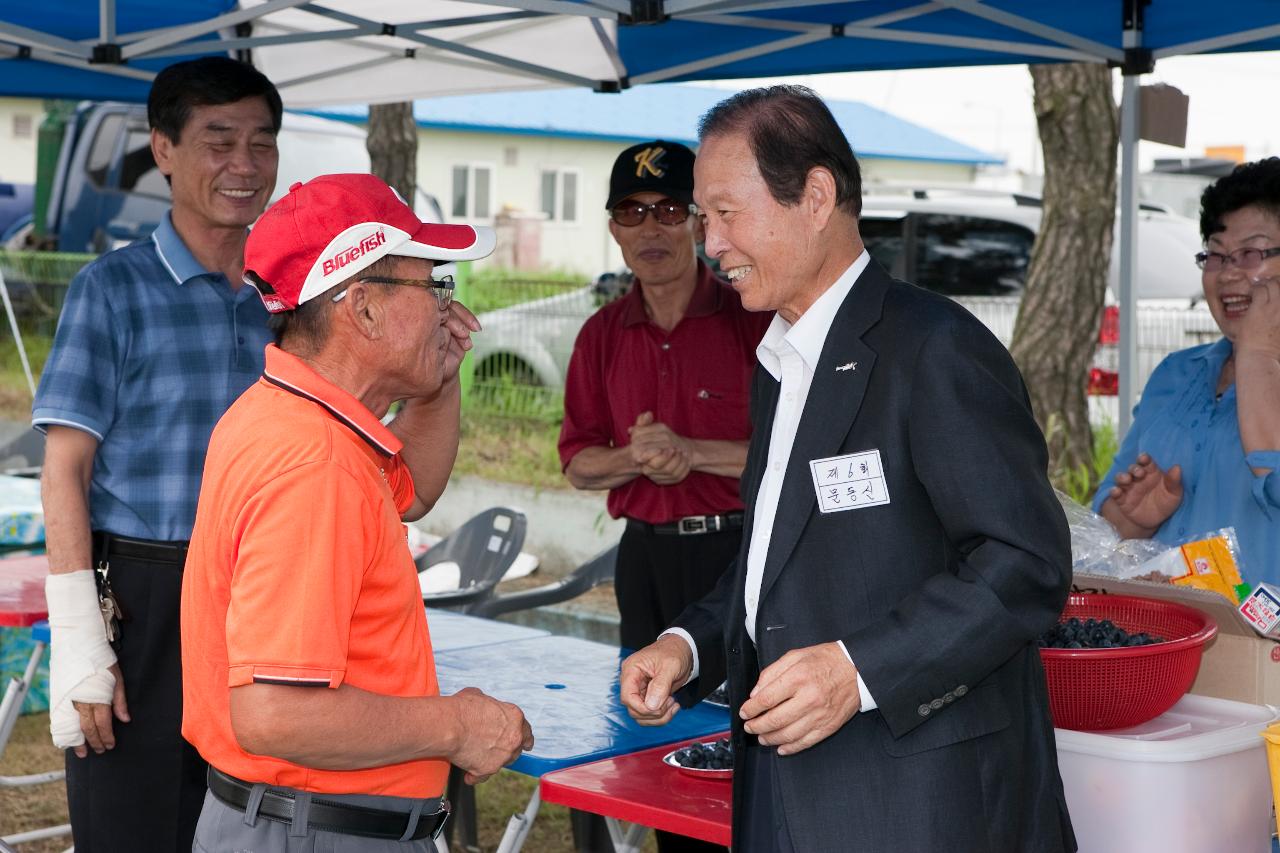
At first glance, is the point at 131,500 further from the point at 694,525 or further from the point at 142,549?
the point at 694,525

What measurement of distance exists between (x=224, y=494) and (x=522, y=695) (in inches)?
55.7

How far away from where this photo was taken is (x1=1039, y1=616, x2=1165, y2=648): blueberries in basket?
2246 millimetres

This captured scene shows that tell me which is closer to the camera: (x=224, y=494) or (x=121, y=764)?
(x=224, y=494)

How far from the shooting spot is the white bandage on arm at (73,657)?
2777mm

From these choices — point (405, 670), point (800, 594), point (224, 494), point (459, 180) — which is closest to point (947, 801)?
point (800, 594)

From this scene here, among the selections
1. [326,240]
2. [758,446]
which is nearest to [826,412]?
[758,446]

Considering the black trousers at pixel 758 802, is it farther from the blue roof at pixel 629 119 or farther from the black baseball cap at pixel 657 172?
the blue roof at pixel 629 119

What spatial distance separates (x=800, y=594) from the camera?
186 centimetres

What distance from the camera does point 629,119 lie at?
2703 cm

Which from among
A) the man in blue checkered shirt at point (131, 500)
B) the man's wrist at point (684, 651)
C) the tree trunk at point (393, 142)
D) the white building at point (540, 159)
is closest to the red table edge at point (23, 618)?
the man in blue checkered shirt at point (131, 500)

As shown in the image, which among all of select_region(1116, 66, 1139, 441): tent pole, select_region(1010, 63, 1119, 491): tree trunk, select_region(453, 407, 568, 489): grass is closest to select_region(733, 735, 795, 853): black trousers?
select_region(1116, 66, 1139, 441): tent pole

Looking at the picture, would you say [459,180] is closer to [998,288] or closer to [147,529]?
[998,288]

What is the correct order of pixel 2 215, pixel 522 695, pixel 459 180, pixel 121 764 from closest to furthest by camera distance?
1. pixel 121 764
2. pixel 522 695
3. pixel 2 215
4. pixel 459 180

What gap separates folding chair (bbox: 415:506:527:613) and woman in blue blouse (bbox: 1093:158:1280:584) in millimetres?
2382
